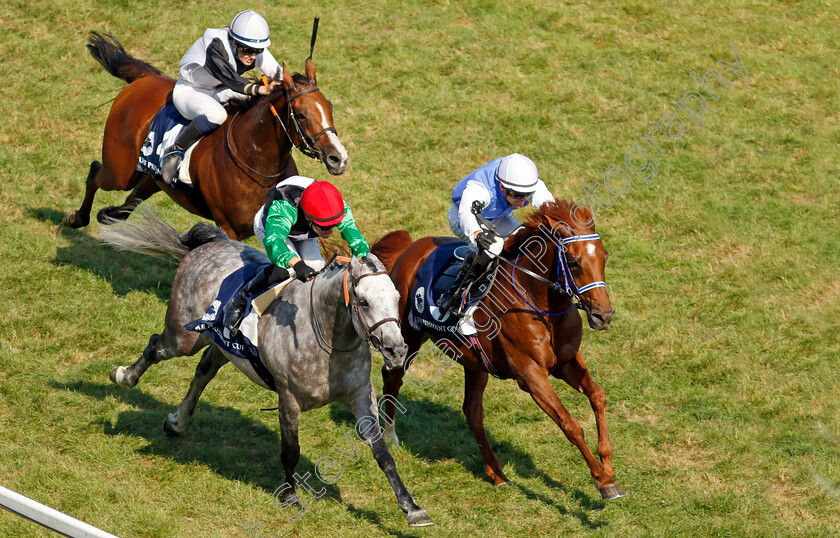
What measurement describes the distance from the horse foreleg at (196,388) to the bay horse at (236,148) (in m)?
2.27

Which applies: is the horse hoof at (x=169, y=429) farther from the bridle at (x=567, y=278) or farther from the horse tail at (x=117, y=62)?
the horse tail at (x=117, y=62)

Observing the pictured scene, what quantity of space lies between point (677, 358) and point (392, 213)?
4.72 metres

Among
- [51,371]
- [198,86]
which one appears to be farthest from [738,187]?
[51,371]

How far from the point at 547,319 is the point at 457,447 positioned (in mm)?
1759

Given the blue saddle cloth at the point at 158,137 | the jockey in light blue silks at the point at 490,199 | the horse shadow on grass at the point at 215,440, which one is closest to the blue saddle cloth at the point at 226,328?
the horse shadow on grass at the point at 215,440

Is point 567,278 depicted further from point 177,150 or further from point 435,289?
point 177,150

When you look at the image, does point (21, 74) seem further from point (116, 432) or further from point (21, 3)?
point (116, 432)

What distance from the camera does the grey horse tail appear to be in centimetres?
777

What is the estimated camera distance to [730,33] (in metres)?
16.4

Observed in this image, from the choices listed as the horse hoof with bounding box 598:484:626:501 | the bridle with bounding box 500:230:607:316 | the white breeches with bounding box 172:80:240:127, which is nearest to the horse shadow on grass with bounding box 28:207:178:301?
the white breeches with bounding box 172:80:240:127

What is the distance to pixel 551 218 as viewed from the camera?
713 centimetres

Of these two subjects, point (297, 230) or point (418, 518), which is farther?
point (297, 230)

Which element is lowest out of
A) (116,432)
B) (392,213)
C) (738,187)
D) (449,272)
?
(738,187)

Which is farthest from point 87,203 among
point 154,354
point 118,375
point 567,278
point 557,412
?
point 557,412
